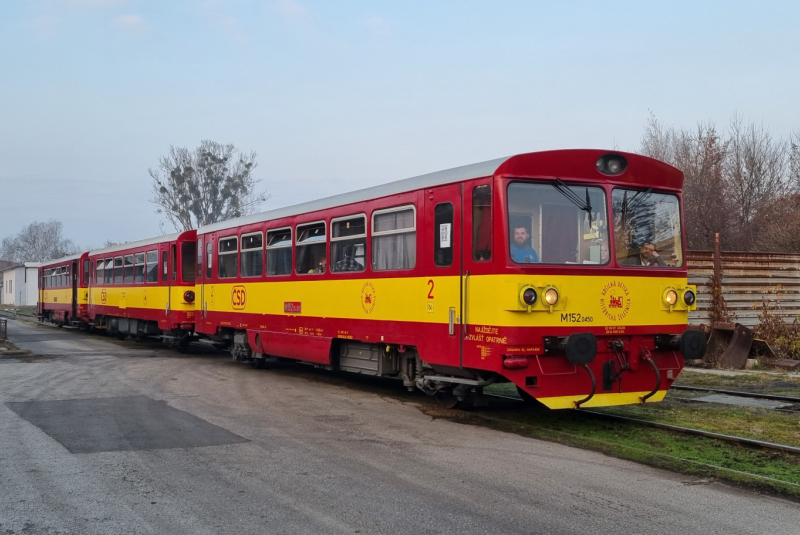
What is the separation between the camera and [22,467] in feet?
22.9

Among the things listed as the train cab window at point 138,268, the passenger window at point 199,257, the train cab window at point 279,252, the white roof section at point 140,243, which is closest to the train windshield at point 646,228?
the train cab window at point 279,252

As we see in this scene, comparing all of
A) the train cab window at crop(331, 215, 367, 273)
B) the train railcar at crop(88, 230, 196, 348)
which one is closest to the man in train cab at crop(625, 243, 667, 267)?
the train cab window at crop(331, 215, 367, 273)

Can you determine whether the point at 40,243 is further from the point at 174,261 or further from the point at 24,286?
the point at 174,261

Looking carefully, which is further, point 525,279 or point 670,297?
point 670,297

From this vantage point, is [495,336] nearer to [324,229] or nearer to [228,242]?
[324,229]

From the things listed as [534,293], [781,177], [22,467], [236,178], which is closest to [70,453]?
[22,467]

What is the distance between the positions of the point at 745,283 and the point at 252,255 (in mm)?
10560

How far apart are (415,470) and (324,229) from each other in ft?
19.7

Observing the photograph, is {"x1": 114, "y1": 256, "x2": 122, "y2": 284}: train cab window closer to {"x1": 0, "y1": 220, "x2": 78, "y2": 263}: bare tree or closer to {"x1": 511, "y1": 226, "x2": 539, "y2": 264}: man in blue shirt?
{"x1": 511, "y1": 226, "x2": 539, "y2": 264}: man in blue shirt

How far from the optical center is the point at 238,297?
1540cm

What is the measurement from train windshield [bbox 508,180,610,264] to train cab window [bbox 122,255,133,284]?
17210mm

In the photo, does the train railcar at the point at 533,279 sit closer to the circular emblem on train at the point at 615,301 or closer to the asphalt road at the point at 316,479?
the circular emblem on train at the point at 615,301

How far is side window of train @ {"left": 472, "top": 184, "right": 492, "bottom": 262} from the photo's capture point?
28.1ft

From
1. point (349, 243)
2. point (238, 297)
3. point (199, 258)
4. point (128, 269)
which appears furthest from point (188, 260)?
point (349, 243)
